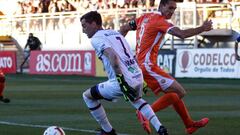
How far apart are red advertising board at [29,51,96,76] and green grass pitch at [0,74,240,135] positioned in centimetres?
1100

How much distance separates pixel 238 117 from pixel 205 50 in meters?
16.9

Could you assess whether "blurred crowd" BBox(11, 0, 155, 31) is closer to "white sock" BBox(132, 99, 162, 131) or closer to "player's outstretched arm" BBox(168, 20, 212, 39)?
"player's outstretched arm" BBox(168, 20, 212, 39)

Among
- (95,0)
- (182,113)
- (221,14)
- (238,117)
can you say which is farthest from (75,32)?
(182,113)

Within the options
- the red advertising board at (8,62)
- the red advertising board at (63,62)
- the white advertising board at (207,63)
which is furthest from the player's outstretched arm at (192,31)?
the red advertising board at (8,62)

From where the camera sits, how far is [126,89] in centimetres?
946

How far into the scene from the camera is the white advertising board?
2961cm

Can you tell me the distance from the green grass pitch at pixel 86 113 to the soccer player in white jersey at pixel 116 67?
5.19 ft

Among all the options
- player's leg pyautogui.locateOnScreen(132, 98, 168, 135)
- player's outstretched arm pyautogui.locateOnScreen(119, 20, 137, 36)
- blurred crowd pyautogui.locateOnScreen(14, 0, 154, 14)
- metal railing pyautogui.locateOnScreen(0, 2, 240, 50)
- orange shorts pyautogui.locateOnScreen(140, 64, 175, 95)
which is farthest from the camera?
blurred crowd pyautogui.locateOnScreen(14, 0, 154, 14)

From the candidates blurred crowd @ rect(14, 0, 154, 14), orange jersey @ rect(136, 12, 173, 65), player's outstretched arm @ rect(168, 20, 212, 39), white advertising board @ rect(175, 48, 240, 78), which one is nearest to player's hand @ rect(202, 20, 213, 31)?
player's outstretched arm @ rect(168, 20, 212, 39)

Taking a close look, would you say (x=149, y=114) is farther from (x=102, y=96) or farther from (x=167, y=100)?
(x=167, y=100)

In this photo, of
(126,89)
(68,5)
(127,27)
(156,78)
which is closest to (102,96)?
(126,89)

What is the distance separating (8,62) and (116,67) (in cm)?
3243

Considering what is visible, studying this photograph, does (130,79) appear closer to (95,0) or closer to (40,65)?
(40,65)

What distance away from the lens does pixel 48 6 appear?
48312 millimetres
